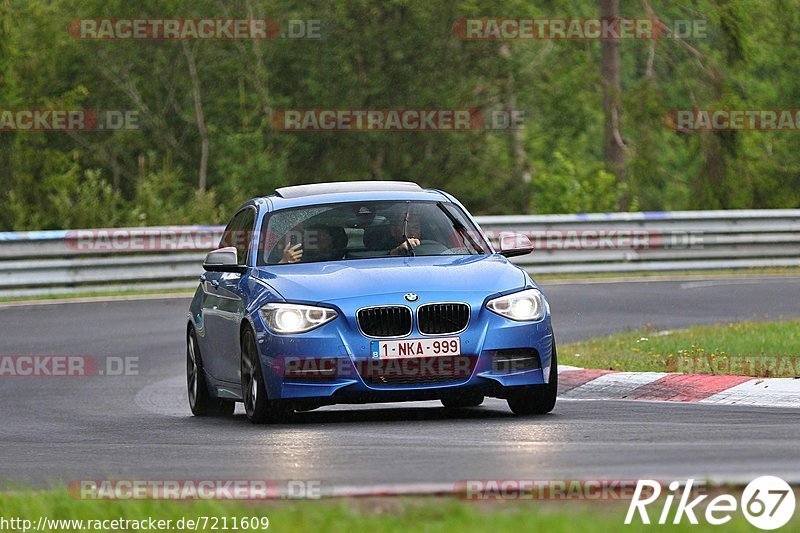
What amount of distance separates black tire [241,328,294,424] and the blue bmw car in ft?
0.03

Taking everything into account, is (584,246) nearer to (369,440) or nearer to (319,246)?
(319,246)

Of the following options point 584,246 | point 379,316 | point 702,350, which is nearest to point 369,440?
point 379,316

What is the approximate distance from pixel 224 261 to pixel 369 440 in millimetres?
2760

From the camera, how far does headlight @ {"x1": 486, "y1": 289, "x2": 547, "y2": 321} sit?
10898 millimetres

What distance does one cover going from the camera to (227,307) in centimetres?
1209

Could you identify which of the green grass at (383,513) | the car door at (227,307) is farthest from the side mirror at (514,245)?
the green grass at (383,513)

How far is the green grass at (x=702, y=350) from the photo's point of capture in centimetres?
1326

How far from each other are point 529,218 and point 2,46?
13474mm

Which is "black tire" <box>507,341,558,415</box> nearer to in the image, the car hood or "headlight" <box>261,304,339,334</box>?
the car hood

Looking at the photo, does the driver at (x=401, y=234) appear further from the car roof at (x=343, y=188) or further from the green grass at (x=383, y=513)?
the green grass at (x=383, y=513)

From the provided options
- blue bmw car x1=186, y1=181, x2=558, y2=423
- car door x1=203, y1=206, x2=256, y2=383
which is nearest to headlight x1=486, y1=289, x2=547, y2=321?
blue bmw car x1=186, y1=181, x2=558, y2=423

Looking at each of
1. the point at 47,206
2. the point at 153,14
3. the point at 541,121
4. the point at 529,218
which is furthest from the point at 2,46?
the point at 541,121

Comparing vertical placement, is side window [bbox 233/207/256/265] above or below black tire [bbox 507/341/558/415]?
above

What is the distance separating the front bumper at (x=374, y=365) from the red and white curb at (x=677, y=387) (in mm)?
1711
